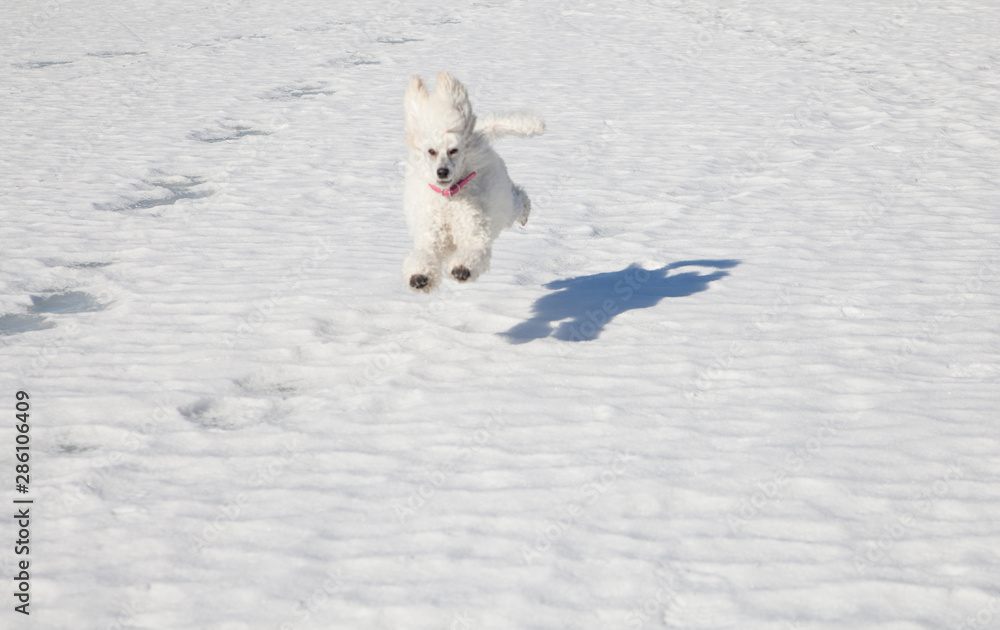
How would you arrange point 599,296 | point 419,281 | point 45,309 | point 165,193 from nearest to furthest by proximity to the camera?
point 419,281
point 45,309
point 599,296
point 165,193

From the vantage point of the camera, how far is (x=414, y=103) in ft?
15.4

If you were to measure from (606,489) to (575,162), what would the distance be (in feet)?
18.6

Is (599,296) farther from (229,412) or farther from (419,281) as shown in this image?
(229,412)

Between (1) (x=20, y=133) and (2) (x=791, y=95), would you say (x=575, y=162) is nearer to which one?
(2) (x=791, y=95)

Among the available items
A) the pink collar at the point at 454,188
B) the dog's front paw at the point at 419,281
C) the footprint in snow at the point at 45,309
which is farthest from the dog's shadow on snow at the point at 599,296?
the footprint in snow at the point at 45,309

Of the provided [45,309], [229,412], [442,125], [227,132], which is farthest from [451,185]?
[227,132]

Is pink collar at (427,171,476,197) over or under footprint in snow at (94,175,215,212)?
over

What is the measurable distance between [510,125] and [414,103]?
0.88m

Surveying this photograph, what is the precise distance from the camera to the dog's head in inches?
182

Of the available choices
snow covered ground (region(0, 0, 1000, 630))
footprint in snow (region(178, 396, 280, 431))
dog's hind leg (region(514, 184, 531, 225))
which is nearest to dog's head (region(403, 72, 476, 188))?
dog's hind leg (region(514, 184, 531, 225))

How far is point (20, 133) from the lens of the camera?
9.80 metres

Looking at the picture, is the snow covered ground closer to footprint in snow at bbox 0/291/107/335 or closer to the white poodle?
footprint in snow at bbox 0/291/107/335

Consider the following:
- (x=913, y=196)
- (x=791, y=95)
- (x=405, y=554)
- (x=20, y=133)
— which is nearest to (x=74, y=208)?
(x=20, y=133)

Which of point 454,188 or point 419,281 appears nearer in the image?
point 419,281
